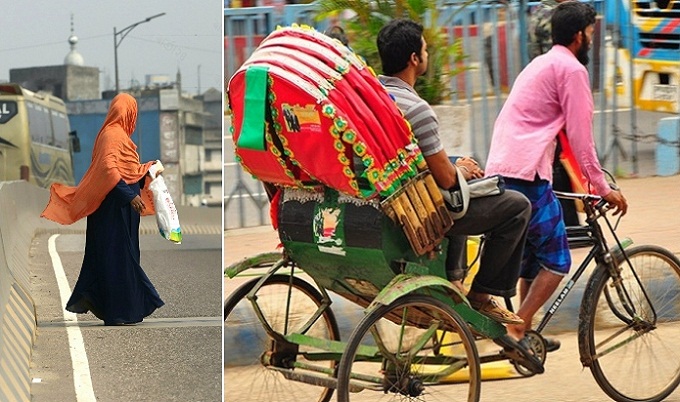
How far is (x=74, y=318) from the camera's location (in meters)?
8.50

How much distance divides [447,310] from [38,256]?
9.16 metres

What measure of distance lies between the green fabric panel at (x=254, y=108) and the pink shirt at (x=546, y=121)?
1.17 meters

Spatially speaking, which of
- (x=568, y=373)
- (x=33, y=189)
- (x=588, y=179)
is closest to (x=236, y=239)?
(x=568, y=373)

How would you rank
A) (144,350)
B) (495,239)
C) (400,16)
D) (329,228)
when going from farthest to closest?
(400,16)
(144,350)
(495,239)
(329,228)

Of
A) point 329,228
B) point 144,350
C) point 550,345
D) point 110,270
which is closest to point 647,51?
point 110,270

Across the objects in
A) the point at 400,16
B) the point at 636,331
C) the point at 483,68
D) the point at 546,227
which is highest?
the point at 400,16

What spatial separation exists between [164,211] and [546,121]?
10.1ft

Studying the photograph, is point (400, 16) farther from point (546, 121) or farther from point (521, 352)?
point (521, 352)

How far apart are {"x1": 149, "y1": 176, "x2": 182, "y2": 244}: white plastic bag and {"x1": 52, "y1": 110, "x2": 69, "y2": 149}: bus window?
17.3 metres

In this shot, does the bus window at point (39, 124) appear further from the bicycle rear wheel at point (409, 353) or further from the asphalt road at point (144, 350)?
the bicycle rear wheel at point (409, 353)

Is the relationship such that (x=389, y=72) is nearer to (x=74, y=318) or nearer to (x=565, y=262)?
(x=565, y=262)

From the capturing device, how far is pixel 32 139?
23312 millimetres

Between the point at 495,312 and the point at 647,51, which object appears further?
the point at 647,51

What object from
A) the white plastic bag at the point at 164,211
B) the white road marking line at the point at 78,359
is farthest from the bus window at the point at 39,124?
the white plastic bag at the point at 164,211
